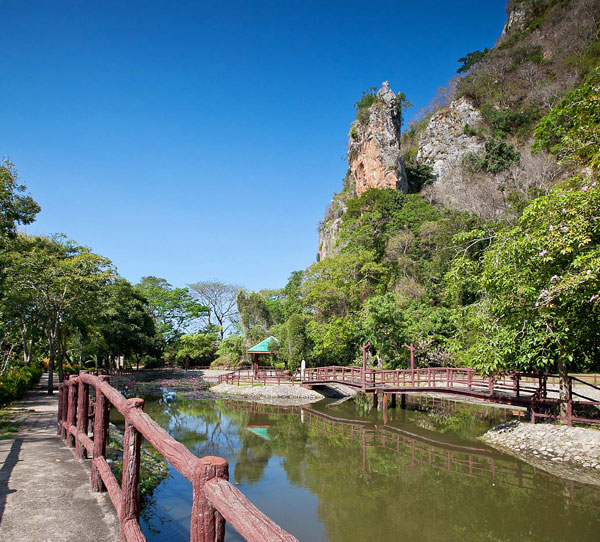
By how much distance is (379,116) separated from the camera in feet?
142

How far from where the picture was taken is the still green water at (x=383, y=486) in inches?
277

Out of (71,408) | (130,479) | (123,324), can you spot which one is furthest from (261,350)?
(130,479)

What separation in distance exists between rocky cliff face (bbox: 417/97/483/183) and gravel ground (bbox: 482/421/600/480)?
108 feet

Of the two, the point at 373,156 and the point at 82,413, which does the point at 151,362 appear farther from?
the point at 82,413

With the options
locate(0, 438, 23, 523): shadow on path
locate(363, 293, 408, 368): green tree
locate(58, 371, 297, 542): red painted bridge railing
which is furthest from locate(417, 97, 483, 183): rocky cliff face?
locate(58, 371, 297, 542): red painted bridge railing

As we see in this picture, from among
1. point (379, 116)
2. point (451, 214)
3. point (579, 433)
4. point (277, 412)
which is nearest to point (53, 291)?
point (277, 412)

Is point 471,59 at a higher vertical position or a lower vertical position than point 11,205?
higher

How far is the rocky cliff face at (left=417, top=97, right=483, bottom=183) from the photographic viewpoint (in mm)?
42375

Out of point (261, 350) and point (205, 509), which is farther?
point (261, 350)

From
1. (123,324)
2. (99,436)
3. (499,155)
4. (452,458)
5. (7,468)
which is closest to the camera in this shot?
(99,436)

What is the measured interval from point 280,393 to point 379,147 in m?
28.1

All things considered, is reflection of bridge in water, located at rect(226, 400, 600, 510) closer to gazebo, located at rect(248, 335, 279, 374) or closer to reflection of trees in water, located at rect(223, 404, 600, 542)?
reflection of trees in water, located at rect(223, 404, 600, 542)

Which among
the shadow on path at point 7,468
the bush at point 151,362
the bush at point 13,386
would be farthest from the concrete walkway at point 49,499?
the bush at point 151,362

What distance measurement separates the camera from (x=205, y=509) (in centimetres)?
199
